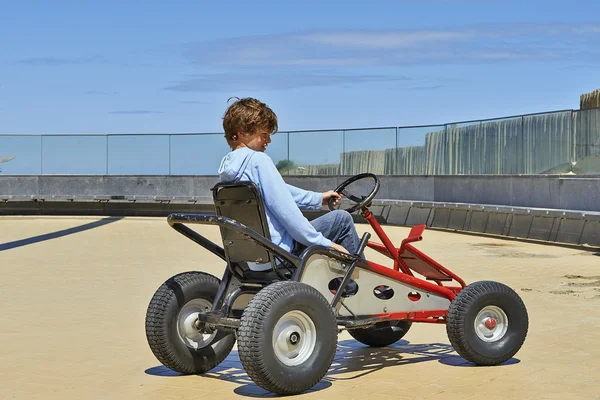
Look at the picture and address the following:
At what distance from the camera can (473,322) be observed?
6.74 m

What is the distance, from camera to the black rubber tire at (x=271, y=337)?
5.71 meters

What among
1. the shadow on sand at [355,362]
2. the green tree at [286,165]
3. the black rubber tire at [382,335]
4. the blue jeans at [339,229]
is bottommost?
the shadow on sand at [355,362]

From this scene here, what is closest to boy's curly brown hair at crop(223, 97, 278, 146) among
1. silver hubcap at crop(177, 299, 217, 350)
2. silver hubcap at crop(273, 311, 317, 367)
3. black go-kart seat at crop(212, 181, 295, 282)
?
black go-kart seat at crop(212, 181, 295, 282)

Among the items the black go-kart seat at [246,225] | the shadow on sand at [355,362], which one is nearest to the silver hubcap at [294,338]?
the shadow on sand at [355,362]

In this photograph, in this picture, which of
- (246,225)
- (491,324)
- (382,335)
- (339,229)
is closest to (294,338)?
(246,225)

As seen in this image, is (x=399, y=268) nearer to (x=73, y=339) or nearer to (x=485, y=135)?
(x=73, y=339)

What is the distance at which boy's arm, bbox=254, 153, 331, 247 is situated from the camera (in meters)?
6.17

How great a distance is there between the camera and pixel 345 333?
8484 mm

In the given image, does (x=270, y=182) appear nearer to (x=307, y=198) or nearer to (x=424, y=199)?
(x=307, y=198)

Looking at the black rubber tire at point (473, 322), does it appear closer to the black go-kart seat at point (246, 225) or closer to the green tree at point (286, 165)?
the black go-kart seat at point (246, 225)

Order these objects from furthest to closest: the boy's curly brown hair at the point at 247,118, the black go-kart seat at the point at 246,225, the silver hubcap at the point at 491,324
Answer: the silver hubcap at the point at 491,324, the boy's curly brown hair at the point at 247,118, the black go-kart seat at the point at 246,225

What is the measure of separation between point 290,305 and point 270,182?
0.78 meters

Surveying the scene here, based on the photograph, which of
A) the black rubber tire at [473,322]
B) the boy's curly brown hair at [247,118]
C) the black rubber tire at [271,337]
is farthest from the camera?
the black rubber tire at [473,322]

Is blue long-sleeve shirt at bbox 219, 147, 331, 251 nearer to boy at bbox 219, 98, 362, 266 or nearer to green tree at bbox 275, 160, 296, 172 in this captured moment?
boy at bbox 219, 98, 362, 266
